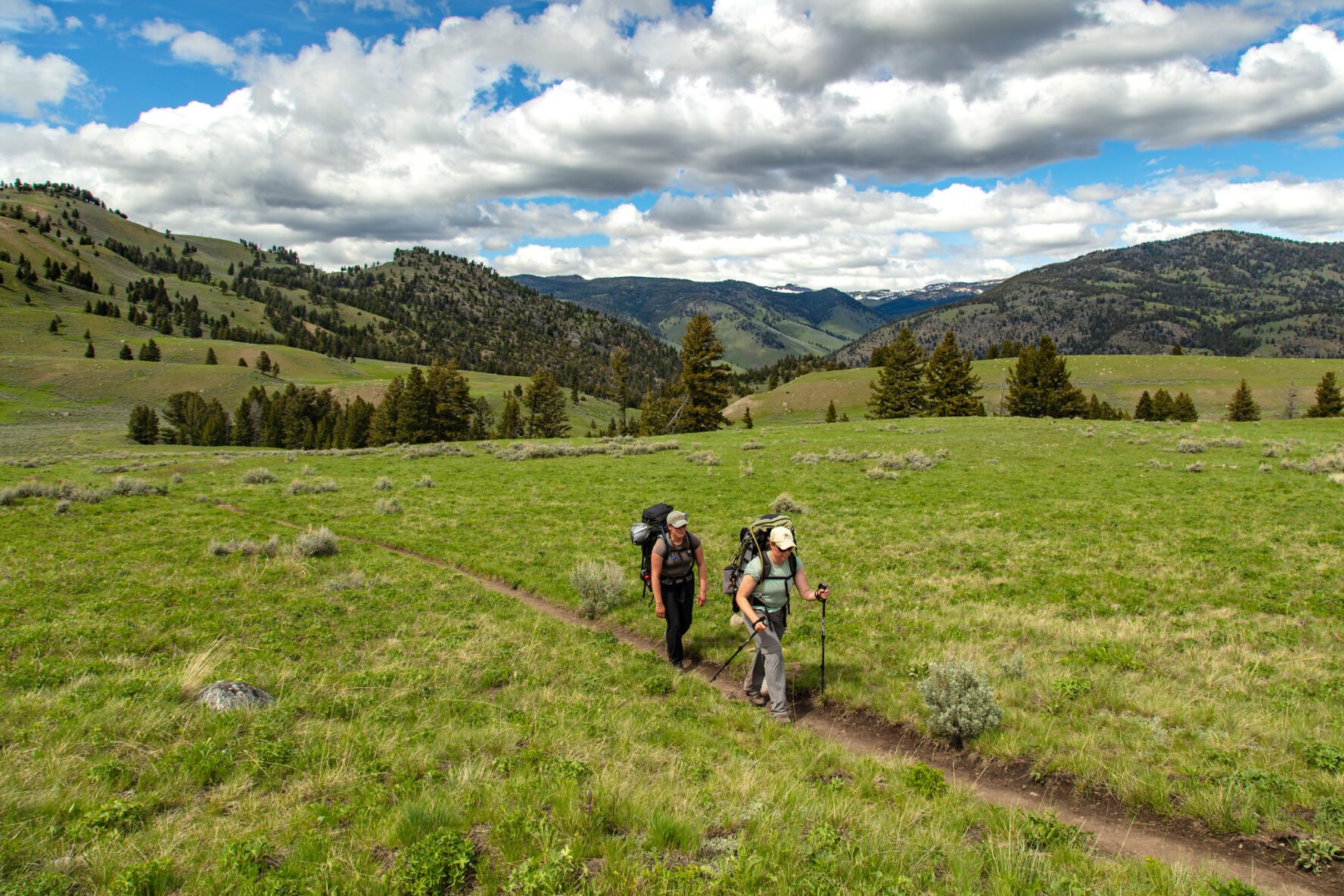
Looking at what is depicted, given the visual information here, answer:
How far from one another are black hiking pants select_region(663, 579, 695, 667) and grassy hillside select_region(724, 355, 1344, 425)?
121m

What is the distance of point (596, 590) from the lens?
13.8m

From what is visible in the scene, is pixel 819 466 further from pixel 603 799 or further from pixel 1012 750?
pixel 603 799

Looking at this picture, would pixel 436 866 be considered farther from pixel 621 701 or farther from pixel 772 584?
pixel 772 584

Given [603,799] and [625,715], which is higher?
[603,799]

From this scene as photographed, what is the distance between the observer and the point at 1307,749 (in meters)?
6.95

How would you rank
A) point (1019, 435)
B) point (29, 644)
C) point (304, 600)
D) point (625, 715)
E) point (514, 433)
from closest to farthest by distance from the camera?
1. point (625, 715)
2. point (29, 644)
3. point (304, 600)
4. point (1019, 435)
5. point (514, 433)

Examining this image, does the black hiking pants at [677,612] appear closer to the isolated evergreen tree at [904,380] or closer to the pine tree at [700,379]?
the pine tree at [700,379]

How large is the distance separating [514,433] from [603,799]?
365ft

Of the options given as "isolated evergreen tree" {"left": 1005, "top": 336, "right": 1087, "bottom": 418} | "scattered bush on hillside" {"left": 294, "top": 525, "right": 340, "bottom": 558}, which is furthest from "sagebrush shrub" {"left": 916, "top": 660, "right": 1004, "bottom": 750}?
"isolated evergreen tree" {"left": 1005, "top": 336, "right": 1087, "bottom": 418}

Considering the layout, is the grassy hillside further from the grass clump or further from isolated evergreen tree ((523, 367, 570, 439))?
the grass clump

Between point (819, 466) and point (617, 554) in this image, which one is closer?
point (617, 554)

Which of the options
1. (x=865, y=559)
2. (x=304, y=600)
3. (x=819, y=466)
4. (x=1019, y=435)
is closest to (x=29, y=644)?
(x=304, y=600)

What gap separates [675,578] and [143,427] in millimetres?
116465

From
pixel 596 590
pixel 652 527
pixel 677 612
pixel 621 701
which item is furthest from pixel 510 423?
pixel 621 701
